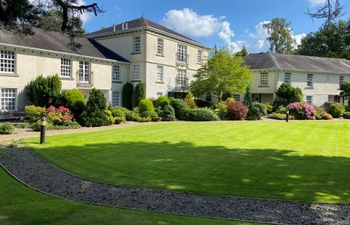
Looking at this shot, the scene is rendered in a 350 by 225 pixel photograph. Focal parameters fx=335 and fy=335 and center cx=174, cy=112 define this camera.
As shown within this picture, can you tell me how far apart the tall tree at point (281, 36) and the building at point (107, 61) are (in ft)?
110

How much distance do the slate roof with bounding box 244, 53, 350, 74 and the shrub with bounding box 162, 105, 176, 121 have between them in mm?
19010

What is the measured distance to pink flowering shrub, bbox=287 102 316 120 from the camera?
33.4m

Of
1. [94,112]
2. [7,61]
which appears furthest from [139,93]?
[7,61]

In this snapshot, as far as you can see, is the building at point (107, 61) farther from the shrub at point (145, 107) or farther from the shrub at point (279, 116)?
the shrub at point (279, 116)

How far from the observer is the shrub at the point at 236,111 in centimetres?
2986

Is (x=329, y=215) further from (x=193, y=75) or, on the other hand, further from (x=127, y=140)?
(x=193, y=75)

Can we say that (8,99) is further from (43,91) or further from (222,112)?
(222,112)

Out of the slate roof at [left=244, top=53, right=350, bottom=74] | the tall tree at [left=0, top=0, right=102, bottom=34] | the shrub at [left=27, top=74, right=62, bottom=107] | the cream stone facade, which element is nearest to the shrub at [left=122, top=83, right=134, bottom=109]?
the cream stone facade

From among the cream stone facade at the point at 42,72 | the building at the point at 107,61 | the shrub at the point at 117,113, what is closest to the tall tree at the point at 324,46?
the building at the point at 107,61

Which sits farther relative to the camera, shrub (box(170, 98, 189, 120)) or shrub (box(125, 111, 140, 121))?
shrub (box(170, 98, 189, 120))

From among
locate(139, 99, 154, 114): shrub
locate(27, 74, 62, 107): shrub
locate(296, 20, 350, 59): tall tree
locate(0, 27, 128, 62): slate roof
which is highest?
locate(296, 20, 350, 59): tall tree

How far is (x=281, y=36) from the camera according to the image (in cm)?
7031

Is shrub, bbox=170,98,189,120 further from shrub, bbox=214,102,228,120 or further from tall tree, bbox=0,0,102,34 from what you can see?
tall tree, bbox=0,0,102,34

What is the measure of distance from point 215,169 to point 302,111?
26.4m
